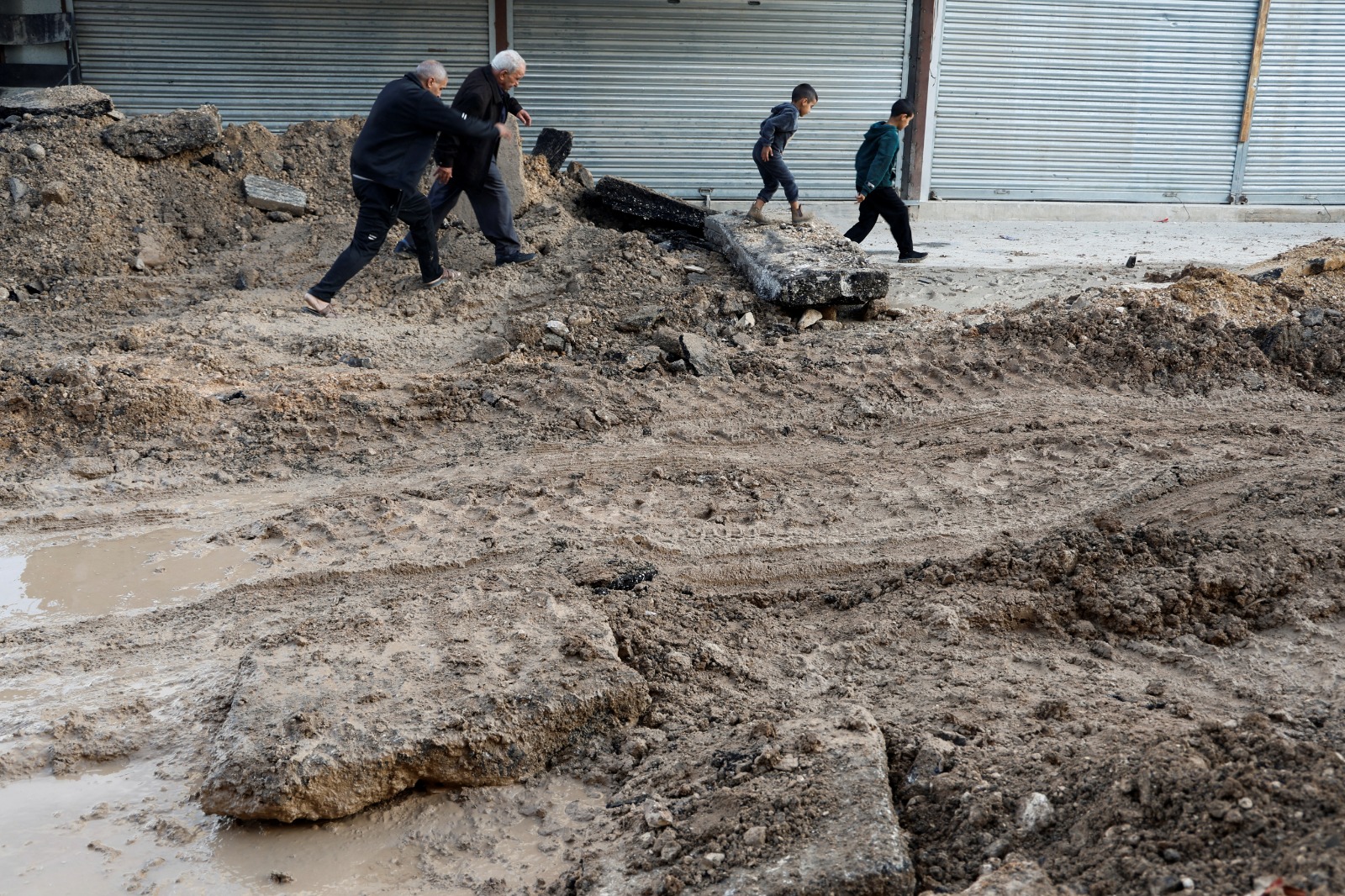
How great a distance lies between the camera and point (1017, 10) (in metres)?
11.6

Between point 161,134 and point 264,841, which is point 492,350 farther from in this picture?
point 161,134

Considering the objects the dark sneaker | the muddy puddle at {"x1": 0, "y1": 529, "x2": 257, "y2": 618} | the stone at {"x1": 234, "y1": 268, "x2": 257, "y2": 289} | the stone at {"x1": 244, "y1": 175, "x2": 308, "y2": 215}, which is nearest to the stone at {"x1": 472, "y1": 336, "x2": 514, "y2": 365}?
the dark sneaker

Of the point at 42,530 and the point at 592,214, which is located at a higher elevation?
the point at 592,214

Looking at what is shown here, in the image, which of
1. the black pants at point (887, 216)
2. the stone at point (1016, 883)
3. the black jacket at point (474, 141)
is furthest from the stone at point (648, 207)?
the stone at point (1016, 883)

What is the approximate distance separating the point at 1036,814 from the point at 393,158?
5736 millimetres

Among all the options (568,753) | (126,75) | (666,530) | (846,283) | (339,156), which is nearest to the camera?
(568,753)

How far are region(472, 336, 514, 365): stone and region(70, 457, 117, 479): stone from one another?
212 centimetres

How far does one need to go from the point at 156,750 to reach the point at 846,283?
5.08m

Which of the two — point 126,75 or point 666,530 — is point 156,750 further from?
point 126,75

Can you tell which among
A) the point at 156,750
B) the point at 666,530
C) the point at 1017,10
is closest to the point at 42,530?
the point at 156,750

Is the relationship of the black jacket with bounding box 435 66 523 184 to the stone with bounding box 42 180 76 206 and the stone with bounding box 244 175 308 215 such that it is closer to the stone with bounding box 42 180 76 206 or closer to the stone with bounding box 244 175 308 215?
the stone with bounding box 244 175 308 215

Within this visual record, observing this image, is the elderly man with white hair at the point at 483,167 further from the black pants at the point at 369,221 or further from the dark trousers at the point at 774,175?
the dark trousers at the point at 774,175

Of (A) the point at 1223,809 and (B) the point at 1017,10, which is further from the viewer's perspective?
(B) the point at 1017,10

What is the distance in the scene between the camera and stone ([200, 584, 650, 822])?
2.75 metres
